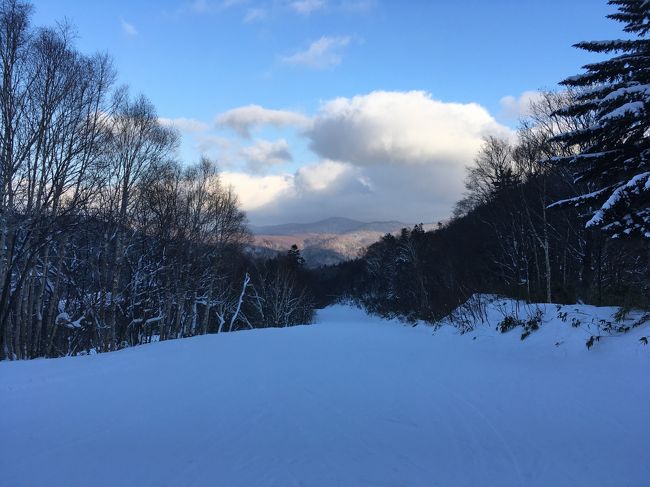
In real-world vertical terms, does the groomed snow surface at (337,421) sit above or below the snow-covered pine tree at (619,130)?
below

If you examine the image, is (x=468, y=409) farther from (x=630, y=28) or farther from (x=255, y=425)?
(x=630, y=28)

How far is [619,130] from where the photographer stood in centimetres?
1009

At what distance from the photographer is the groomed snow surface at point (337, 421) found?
3855 mm

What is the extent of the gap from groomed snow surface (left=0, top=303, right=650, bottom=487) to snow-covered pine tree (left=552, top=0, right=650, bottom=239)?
2723mm

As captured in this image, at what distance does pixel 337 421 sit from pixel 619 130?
981 centimetres

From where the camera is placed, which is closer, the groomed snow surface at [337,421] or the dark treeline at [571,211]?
the groomed snow surface at [337,421]

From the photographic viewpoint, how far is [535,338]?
11.2m

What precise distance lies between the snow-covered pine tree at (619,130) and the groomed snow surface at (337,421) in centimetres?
272

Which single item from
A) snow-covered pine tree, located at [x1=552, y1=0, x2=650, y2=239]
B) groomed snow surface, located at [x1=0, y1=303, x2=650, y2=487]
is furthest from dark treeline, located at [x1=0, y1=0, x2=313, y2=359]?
snow-covered pine tree, located at [x1=552, y1=0, x2=650, y2=239]

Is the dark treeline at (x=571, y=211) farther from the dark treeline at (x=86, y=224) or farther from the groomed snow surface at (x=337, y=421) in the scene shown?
the dark treeline at (x=86, y=224)

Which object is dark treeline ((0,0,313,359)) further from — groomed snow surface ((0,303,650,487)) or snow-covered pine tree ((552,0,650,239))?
snow-covered pine tree ((552,0,650,239))

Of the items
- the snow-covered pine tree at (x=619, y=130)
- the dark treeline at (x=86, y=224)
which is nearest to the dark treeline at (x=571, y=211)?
the snow-covered pine tree at (x=619, y=130)

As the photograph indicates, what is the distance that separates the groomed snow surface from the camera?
386 centimetres

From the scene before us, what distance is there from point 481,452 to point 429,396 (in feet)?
7.61
